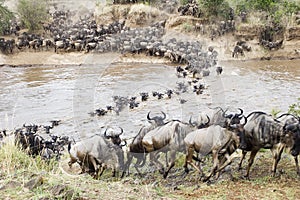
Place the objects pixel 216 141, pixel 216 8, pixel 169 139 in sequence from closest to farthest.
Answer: pixel 216 141
pixel 169 139
pixel 216 8

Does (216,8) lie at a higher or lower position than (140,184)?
higher

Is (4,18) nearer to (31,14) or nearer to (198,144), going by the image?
(31,14)

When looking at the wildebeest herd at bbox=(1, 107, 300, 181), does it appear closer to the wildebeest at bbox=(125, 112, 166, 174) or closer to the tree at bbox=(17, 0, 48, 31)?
the wildebeest at bbox=(125, 112, 166, 174)

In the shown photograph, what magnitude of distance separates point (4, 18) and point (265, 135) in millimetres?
24586

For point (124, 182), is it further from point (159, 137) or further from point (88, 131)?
point (88, 131)

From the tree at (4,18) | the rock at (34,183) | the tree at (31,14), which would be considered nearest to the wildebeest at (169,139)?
the rock at (34,183)

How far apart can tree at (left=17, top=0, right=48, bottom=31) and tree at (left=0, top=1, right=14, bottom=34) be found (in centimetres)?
176

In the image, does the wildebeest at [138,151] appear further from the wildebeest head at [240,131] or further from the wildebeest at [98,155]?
the wildebeest head at [240,131]

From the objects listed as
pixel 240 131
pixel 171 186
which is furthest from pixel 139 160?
pixel 240 131

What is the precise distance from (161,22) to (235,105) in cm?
1522

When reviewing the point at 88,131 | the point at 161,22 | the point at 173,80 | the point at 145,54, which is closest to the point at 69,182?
the point at 88,131

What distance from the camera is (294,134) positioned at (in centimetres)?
545

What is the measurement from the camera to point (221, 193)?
5188mm

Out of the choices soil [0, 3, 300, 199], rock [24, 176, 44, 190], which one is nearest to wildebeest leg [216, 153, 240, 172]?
soil [0, 3, 300, 199]
